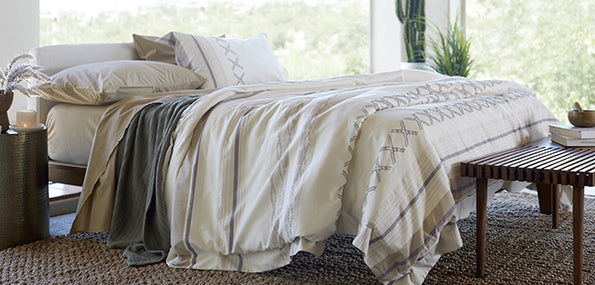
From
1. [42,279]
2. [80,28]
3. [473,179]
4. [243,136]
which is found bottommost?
[42,279]

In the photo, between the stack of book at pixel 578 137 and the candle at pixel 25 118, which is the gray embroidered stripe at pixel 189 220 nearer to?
the candle at pixel 25 118

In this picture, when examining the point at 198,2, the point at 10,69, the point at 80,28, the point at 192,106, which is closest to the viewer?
the point at 192,106

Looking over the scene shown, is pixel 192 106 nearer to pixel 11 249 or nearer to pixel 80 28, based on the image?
pixel 11 249

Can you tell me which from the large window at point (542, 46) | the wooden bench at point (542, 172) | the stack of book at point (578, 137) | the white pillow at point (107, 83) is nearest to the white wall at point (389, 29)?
the large window at point (542, 46)

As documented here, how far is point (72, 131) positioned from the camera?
2.96 metres

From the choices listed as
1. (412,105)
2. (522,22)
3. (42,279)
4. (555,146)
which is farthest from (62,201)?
(522,22)

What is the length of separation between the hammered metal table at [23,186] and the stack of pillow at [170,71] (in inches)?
14.1

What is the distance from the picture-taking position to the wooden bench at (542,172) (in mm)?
1946

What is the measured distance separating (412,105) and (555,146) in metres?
0.65

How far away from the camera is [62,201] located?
3.44 m

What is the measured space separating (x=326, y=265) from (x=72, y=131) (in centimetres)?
138

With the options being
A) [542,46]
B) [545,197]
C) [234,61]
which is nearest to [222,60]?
[234,61]

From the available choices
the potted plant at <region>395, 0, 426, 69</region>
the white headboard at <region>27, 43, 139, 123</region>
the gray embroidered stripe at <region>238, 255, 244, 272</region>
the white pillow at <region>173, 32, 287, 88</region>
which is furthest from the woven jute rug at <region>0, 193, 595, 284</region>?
the potted plant at <region>395, 0, 426, 69</region>

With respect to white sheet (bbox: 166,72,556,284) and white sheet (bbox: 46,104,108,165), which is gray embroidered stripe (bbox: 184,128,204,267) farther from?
white sheet (bbox: 46,104,108,165)
